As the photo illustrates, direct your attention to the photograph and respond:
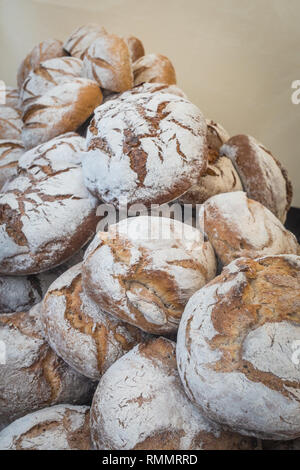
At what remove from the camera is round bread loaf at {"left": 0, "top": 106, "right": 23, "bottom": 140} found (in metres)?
2.06

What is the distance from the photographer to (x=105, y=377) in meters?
1.03

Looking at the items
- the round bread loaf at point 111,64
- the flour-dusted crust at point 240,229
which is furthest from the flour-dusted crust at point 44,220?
the round bread loaf at point 111,64

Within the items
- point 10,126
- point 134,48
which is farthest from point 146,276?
point 134,48

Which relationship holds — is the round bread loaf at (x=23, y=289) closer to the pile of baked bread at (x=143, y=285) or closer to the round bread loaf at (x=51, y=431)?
the pile of baked bread at (x=143, y=285)

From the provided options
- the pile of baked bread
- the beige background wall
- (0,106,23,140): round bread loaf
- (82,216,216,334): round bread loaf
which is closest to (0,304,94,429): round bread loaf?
the pile of baked bread

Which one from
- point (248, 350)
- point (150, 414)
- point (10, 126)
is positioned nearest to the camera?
point (248, 350)

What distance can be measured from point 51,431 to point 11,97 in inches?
83.5

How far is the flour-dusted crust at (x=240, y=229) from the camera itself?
1.16 meters

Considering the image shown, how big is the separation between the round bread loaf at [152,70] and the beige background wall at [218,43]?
33 centimetres

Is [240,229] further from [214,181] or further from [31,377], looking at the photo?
[31,377]

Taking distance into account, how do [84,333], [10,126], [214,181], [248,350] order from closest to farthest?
[248,350]
[84,333]
[214,181]
[10,126]

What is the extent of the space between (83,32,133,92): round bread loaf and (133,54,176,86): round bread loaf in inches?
6.8

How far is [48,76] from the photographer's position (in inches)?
77.5

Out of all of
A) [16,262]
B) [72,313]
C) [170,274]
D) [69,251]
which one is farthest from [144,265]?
[16,262]
